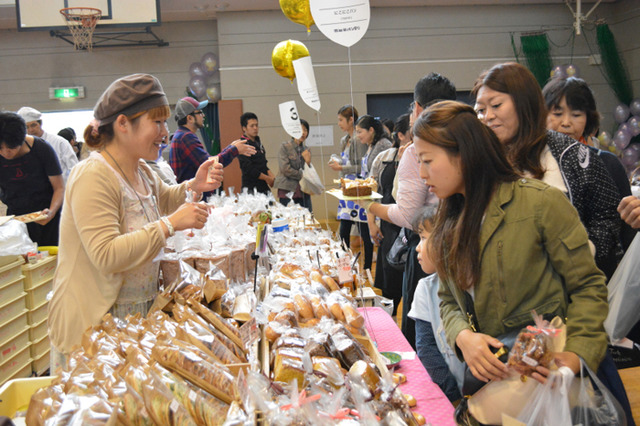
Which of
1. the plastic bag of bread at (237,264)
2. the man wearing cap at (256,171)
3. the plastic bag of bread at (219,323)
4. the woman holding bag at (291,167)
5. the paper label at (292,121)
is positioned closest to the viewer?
the plastic bag of bread at (219,323)

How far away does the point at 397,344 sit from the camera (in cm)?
203

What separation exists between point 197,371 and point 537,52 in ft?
33.2

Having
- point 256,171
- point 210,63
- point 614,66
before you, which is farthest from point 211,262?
point 614,66

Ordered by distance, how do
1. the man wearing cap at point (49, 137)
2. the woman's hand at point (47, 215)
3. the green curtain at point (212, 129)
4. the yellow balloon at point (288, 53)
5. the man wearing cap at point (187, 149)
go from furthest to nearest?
1. the green curtain at point (212, 129)
2. the yellow balloon at point (288, 53)
3. the man wearing cap at point (49, 137)
4. the man wearing cap at point (187, 149)
5. the woman's hand at point (47, 215)

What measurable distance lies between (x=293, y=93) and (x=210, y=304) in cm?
828

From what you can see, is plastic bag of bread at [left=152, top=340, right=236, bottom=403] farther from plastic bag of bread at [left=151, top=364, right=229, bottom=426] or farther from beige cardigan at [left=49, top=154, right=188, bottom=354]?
beige cardigan at [left=49, top=154, right=188, bottom=354]

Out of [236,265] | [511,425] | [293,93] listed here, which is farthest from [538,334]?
[293,93]

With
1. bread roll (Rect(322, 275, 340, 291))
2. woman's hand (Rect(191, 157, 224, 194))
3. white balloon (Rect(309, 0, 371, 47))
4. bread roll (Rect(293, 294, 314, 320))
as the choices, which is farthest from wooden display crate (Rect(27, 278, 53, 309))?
white balloon (Rect(309, 0, 371, 47))

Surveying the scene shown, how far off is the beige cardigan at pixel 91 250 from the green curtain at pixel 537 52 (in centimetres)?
953

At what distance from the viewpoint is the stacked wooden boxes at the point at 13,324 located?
3.09 metres

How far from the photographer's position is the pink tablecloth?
152 centimetres

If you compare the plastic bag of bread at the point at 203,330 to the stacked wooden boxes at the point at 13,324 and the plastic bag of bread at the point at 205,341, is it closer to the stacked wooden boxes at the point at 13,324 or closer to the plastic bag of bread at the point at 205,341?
the plastic bag of bread at the point at 205,341

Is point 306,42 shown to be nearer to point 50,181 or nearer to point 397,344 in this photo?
point 50,181

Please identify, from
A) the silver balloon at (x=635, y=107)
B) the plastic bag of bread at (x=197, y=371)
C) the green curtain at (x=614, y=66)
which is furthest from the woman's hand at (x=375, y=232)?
→ the green curtain at (x=614, y=66)
